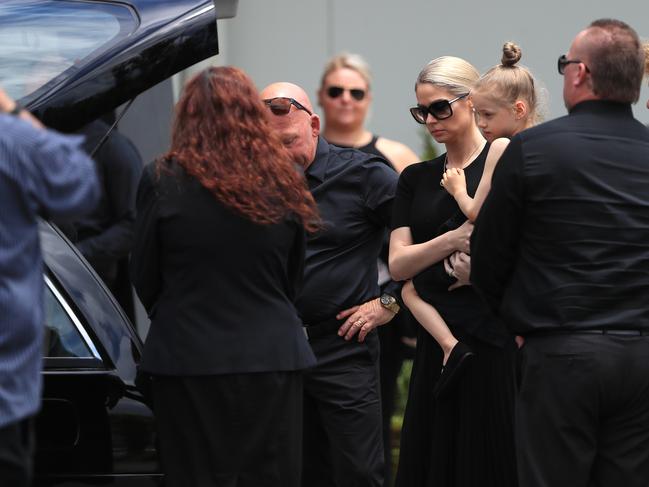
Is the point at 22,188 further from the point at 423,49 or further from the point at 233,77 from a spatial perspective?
the point at 423,49

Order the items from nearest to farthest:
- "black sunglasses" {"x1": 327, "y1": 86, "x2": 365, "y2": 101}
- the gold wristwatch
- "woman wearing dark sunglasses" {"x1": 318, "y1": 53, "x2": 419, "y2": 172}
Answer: the gold wristwatch
"woman wearing dark sunglasses" {"x1": 318, "y1": 53, "x2": 419, "y2": 172}
"black sunglasses" {"x1": 327, "y1": 86, "x2": 365, "y2": 101}

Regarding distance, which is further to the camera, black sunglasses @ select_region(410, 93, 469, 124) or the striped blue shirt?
black sunglasses @ select_region(410, 93, 469, 124)

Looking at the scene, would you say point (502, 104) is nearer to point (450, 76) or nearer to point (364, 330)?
point (450, 76)

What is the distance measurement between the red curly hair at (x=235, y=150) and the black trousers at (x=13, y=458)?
93cm

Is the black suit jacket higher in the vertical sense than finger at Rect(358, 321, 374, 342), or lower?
higher

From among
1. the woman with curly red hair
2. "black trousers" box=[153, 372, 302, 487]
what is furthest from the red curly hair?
"black trousers" box=[153, 372, 302, 487]

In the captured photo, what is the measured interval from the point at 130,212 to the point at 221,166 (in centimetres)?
181

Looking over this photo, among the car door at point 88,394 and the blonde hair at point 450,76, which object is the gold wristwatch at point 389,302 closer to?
the blonde hair at point 450,76

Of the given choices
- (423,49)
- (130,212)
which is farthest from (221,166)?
(423,49)

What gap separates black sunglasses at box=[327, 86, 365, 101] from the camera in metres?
6.84

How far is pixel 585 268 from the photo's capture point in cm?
365

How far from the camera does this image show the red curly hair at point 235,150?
3625 millimetres

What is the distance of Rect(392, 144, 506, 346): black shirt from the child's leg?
0.07ft

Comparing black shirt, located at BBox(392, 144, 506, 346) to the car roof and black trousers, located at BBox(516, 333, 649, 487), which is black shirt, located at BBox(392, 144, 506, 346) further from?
the car roof
